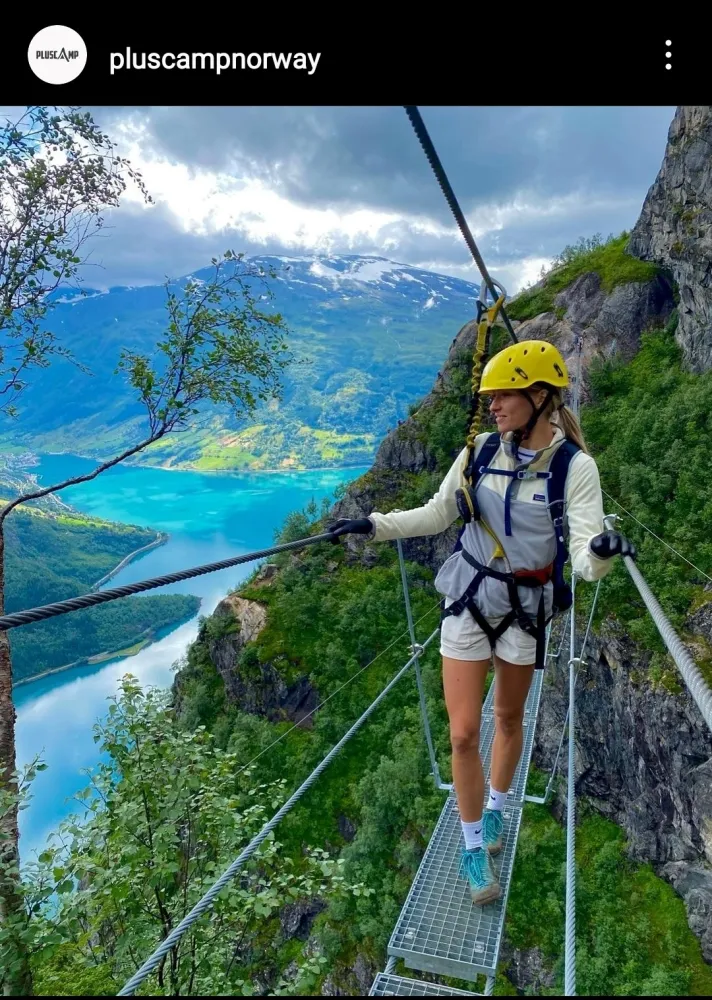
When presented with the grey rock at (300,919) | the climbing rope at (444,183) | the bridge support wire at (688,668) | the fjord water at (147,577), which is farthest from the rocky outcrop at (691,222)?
the grey rock at (300,919)

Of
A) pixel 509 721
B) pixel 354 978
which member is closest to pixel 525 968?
pixel 354 978

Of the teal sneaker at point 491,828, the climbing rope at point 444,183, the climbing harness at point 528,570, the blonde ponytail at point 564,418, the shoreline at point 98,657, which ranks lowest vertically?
the shoreline at point 98,657

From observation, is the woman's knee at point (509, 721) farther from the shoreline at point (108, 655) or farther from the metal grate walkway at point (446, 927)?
the shoreline at point (108, 655)

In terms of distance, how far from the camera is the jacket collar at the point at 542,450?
2.15 metres

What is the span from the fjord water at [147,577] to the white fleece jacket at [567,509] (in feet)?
8.26

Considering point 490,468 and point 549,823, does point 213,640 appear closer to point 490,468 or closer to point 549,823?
point 549,823

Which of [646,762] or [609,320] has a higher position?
[609,320]

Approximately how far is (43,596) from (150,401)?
294 feet

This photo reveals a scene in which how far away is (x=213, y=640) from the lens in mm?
27406

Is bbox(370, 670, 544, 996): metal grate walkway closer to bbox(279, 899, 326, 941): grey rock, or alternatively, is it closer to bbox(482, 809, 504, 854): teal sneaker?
bbox(482, 809, 504, 854): teal sneaker

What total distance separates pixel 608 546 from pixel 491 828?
1795 mm

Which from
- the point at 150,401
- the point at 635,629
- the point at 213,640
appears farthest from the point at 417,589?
the point at 150,401

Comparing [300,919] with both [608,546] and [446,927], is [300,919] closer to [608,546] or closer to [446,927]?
[446,927]

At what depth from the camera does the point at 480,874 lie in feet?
8.86
